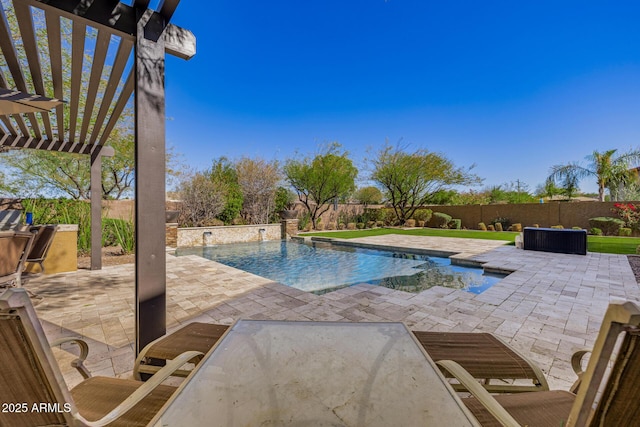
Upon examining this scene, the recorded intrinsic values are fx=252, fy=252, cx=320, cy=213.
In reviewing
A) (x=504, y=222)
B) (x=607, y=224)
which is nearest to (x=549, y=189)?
(x=504, y=222)

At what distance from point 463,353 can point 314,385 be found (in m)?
1.06

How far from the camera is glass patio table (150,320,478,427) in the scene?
82 cm

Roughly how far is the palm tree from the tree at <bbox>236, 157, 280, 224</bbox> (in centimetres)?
1791

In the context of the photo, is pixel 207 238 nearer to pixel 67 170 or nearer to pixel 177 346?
pixel 67 170

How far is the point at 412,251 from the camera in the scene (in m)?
Answer: 8.56

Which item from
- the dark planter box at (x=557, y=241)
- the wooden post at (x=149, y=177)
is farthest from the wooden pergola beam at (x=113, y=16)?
the dark planter box at (x=557, y=241)

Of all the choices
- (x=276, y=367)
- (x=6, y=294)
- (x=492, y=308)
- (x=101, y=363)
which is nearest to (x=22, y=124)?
(x=101, y=363)

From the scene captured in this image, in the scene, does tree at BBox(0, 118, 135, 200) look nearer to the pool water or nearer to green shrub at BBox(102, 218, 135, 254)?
green shrub at BBox(102, 218, 135, 254)

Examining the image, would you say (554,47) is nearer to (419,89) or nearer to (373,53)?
(419,89)

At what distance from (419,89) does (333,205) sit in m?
8.93

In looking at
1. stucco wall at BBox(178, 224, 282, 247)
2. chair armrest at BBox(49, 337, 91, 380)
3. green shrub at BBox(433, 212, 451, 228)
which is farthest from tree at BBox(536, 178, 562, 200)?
chair armrest at BBox(49, 337, 91, 380)

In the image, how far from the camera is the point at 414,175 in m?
17.1

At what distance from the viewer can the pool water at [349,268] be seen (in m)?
5.36

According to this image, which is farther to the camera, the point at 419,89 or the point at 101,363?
the point at 419,89
